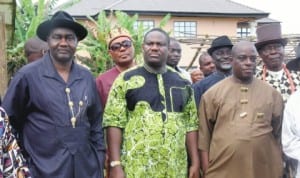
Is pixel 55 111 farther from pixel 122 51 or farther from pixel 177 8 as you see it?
pixel 177 8

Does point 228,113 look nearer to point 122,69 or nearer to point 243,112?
point 243,112

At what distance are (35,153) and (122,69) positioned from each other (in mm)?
1645

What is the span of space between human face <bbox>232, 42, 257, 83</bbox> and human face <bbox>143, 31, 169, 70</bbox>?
→ 67 cm

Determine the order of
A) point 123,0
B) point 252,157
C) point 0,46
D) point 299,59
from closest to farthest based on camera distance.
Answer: point 252,157, point 299,59, point 0,46, point 123,0

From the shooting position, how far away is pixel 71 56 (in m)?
4.61

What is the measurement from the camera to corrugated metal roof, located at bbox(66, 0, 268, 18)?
2888 centimetres

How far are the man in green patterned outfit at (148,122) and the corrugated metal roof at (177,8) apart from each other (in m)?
23.6

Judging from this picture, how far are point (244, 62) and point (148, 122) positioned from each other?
1052mm

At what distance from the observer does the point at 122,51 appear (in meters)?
→ 5.75

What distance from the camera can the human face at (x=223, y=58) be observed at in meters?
6.00

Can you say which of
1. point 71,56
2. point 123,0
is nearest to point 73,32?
point 71,56

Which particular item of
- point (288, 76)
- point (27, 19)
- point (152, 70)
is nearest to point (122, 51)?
point (152, 70)

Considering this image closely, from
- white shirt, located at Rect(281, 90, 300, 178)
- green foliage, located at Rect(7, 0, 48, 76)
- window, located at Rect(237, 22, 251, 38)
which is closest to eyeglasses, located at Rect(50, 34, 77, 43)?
white shirt, located at Rect(281, 90, 300, 178)

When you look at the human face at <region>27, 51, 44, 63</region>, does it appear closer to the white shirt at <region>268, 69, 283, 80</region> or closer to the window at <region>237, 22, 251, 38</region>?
the white shirt at <region>268, 69, 283, 80</region>
